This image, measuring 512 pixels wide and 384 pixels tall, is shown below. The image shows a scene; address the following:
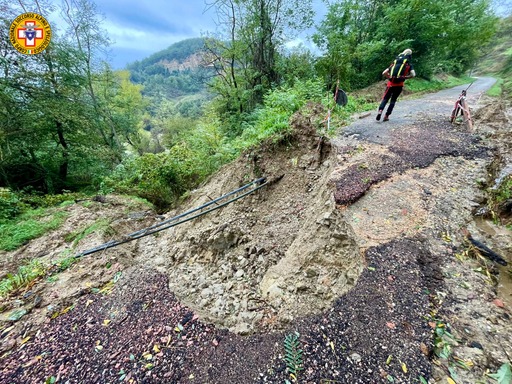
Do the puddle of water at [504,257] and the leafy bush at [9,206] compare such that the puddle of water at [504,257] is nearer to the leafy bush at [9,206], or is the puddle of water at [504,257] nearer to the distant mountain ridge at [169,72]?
the leafy bush at [9,206]

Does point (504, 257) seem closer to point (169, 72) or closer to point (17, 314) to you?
point (17, 314)

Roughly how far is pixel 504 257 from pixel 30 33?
44.9 feet

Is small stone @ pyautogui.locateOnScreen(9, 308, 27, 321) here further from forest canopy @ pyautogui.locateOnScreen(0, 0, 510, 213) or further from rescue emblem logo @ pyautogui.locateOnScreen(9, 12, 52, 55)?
rescue emblem logo @ pyautogui.locateOnScreen(9, 12, 52, 55)

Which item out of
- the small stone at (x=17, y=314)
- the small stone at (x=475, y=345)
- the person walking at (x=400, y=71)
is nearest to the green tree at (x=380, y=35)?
the person walking at (x=400, y=71)

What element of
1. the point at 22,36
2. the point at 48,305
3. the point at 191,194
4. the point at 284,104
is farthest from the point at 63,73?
the point at 48,305

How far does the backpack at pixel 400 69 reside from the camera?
4.94 meters

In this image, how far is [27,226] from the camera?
5.08 meters

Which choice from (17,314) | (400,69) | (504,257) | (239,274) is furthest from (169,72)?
(504,257)

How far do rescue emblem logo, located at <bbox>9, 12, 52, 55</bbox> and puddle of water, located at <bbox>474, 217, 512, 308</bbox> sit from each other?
12937 millimetres

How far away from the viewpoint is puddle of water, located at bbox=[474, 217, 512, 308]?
6.78 feet

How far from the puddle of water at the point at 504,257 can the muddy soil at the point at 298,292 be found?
0.03m

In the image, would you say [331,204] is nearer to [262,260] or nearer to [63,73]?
[262,260]

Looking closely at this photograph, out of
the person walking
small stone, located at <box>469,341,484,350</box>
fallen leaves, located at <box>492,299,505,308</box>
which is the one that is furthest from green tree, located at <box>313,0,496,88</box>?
small stone, located at <box>469,341,484,350</box>

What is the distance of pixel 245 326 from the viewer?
1.91 m
